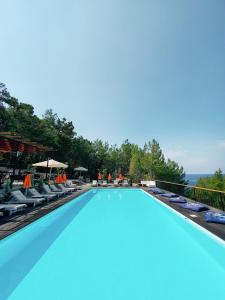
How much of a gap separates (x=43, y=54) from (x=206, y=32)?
8.85m

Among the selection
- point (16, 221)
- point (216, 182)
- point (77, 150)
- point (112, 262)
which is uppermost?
point (77, 150)

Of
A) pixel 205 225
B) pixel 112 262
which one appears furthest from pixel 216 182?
pixel 112 262

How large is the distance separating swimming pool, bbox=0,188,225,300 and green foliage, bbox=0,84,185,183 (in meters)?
19.8

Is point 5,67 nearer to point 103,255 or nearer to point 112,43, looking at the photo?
point 112,43

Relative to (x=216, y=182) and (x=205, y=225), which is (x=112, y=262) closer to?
(x=205, y=225)

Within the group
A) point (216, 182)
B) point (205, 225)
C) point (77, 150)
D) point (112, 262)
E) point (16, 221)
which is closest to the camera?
point (112, 262)

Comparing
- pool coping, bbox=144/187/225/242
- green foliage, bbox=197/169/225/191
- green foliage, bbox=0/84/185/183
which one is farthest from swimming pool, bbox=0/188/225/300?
green foliage, bbox=197/169/225/191

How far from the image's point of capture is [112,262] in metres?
4.29

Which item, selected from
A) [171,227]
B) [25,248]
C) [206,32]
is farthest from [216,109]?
[25,248]

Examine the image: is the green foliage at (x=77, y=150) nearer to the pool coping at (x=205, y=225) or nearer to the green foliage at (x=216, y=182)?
the green foliage at (x=216, y=182)

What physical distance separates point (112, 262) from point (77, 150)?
92.4 feet

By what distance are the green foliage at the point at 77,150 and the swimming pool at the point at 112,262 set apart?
19.8 metres

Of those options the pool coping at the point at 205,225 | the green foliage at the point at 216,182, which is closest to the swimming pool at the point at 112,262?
the pool coping at the point at 205,225

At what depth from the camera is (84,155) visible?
105 ft
